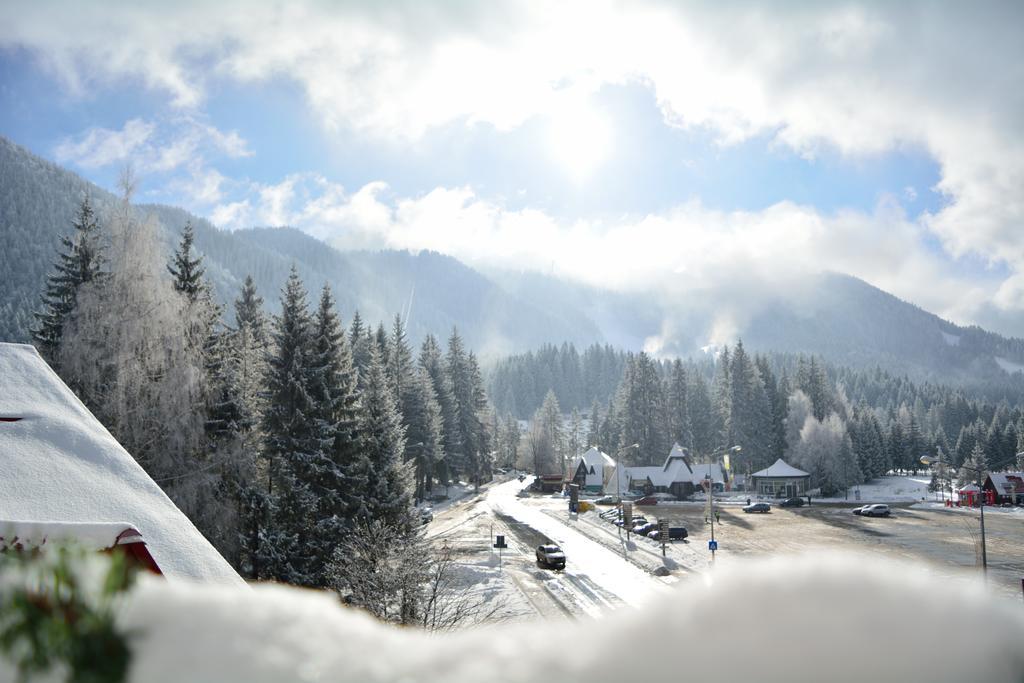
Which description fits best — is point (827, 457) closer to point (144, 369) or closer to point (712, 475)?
point (712, 475)

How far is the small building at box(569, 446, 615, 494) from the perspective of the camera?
79875mm

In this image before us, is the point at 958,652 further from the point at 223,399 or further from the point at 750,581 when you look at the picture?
the point at 223,399

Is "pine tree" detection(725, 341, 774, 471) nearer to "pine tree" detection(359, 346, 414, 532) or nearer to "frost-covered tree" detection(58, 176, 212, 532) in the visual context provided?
"pine tree" detection(359, 346, 414, 532)

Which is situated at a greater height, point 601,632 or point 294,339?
point 294,339

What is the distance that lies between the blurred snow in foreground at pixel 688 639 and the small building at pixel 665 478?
246ft

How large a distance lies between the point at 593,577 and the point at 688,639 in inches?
1190

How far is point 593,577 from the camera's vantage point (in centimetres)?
2894

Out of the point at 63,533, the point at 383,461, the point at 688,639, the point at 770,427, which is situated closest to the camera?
the point at 688,639

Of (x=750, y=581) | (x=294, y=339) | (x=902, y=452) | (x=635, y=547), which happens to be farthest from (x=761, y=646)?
(x=902, y=452)

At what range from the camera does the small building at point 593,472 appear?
3145 inches

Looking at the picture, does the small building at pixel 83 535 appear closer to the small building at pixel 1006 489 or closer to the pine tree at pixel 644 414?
the pine tree at pixel 644 414

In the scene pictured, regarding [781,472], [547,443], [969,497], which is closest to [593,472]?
[547,443]

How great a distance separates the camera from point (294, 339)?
2483 cm

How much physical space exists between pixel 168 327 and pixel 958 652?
22.0 m
